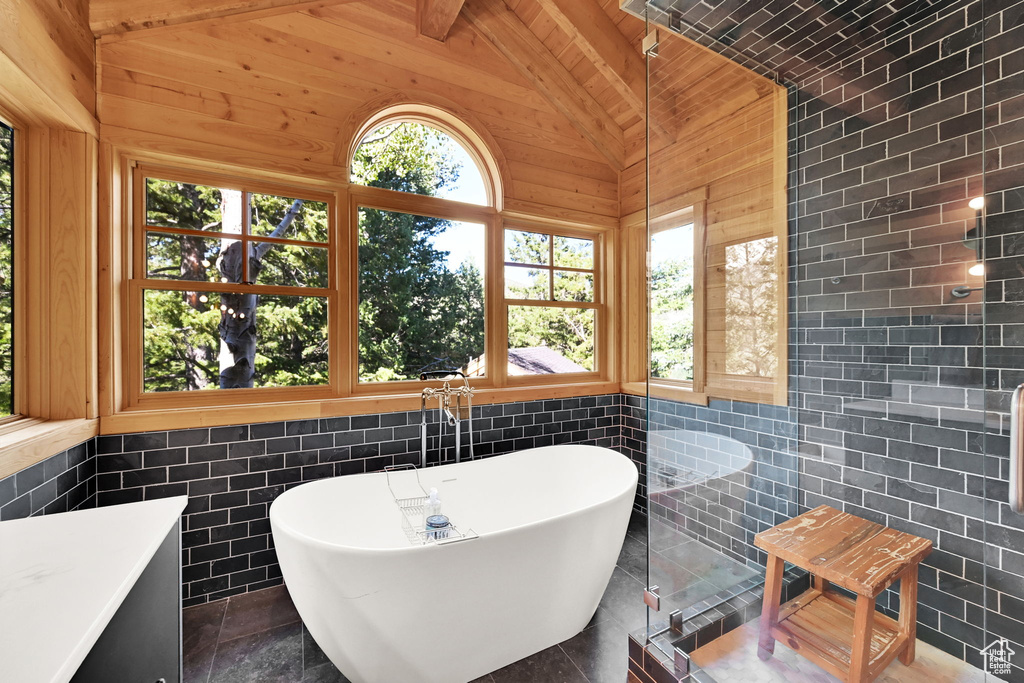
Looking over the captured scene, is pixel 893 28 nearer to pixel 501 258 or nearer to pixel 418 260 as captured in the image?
pixel 501 258

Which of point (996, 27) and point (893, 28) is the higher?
point (893, 28)

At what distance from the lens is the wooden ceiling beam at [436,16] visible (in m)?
2.45

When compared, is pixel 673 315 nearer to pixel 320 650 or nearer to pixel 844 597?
pixel 844 597

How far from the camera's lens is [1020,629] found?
1.41 m

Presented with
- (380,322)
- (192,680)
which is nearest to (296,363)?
(380,322)

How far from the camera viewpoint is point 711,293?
6.91 ft

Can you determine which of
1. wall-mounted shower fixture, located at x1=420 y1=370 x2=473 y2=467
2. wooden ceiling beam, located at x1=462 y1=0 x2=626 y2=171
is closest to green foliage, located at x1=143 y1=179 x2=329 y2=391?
wall-mounted shower fixture, located at x1=420 y1=370 x2=473 y2=467

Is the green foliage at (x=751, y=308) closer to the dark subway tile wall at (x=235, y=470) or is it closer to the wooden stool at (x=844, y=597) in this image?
the wooden stool at (x=844, y=597)

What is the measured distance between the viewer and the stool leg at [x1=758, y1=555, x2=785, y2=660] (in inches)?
66.6

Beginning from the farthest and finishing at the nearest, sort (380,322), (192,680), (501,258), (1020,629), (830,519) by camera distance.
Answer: (501,258) < (380,322) < (830,519) < (192,680) < (1020,629)

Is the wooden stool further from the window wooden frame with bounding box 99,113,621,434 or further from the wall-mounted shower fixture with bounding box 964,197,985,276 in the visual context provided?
the window wooden frame with bounding box 99,113,621,434

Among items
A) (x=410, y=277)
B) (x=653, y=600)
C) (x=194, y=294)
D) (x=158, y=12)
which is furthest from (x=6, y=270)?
(x=653, y=600)

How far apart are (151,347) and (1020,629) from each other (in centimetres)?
366

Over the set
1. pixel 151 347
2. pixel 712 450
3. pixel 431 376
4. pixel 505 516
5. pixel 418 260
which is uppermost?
pixel 418 260
